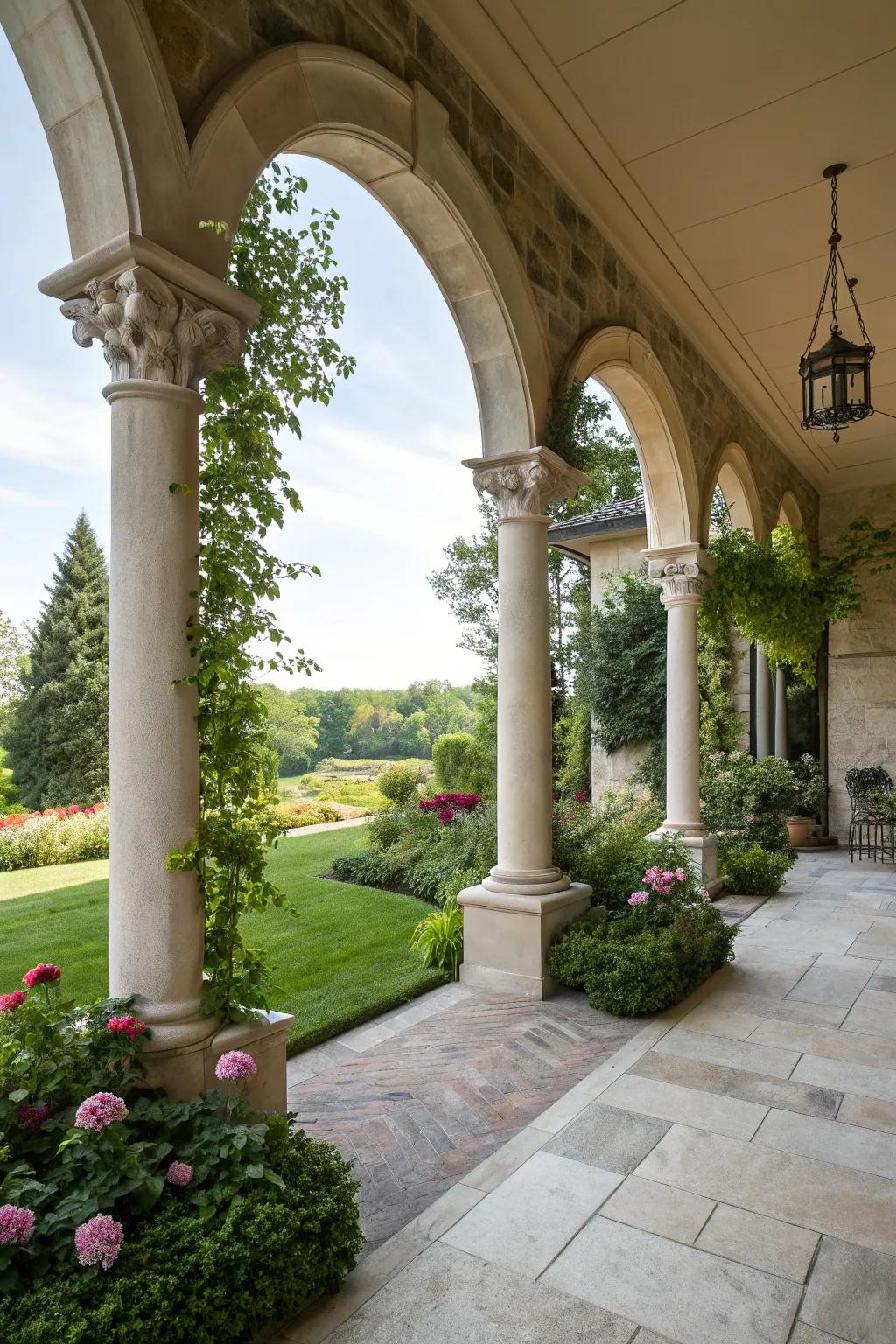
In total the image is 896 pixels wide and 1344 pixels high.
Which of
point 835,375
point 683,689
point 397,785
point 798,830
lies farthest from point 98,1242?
Result: point 397,785

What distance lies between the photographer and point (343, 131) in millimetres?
3467

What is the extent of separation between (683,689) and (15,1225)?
6471 millimetres

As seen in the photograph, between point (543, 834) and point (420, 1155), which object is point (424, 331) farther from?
point (420, 1155)

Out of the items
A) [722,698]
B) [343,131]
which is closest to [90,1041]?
[343,131]

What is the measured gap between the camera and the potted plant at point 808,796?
10.5 metres

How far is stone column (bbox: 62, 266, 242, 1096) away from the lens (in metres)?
2.53

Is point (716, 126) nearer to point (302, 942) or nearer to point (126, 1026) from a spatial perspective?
point (126, 1026)

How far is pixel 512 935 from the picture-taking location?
4715 millimetres

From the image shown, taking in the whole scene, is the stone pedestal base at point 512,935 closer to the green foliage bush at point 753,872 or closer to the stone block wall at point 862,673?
the green foliage bush at point 753,872

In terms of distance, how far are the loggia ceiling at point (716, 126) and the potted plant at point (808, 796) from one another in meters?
5.82

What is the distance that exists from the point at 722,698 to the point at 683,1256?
8.71m

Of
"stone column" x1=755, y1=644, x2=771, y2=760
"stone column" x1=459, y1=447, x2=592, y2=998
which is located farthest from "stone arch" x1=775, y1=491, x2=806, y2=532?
"stone column" x1=459, y1=447, x2=592, y2=998

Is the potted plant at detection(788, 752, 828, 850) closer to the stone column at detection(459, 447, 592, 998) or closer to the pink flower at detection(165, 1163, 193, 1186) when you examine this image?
the stone column at detection(459, 447, 592, 998)

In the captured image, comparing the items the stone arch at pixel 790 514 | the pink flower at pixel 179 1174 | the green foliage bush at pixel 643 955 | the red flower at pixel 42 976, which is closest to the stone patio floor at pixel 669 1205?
the green foliage bush at pixel 643 955
